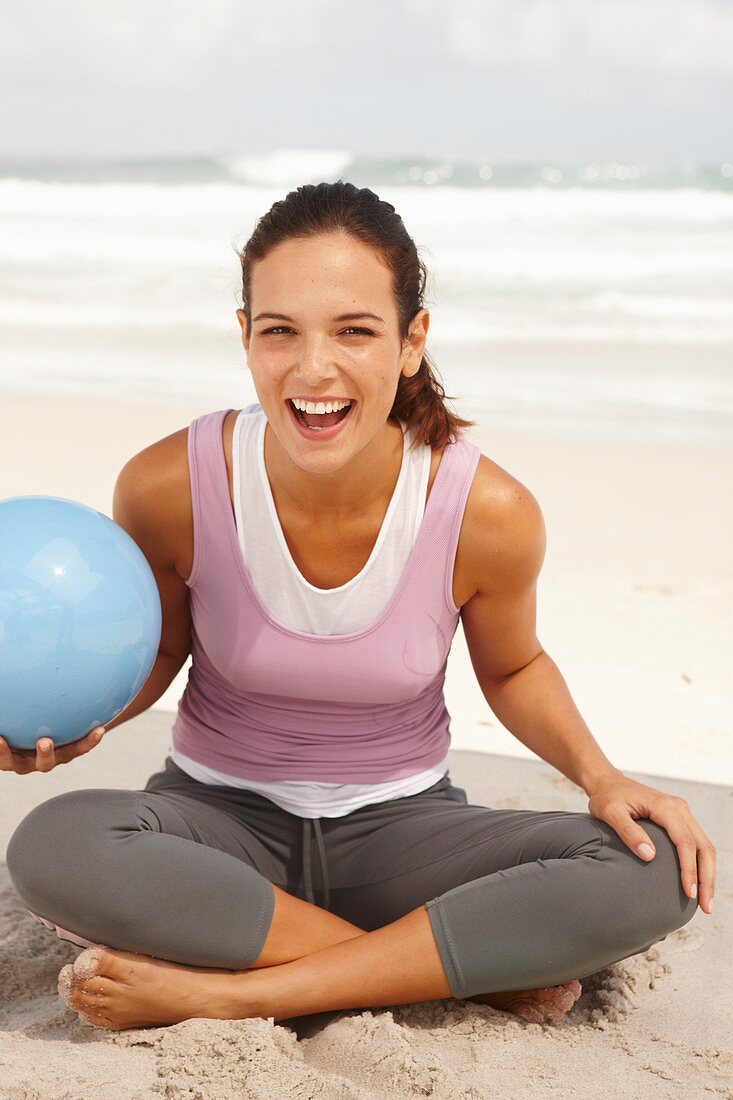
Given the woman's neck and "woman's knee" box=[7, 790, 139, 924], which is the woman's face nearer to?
the woman's neck

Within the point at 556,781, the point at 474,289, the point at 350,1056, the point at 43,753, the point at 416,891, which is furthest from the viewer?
the point at 474,289

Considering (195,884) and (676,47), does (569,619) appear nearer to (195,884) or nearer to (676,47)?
(195,884)

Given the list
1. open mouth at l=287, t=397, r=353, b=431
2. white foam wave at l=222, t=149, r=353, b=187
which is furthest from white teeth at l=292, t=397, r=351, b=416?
white foam wave at l=222, t=149, r=353, b=187

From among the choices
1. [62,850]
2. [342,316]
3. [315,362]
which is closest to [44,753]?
[62,850]

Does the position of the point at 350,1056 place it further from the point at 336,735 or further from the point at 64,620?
the point at 64,620

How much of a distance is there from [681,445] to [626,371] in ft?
7.20

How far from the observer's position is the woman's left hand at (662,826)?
2.17 meters

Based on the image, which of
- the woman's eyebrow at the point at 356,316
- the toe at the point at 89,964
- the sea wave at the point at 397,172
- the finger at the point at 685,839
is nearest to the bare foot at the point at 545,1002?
the finger at the point at 685,839

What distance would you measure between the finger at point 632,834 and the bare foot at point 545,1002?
31cm

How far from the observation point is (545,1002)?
2219 mm

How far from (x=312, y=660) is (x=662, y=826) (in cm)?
80

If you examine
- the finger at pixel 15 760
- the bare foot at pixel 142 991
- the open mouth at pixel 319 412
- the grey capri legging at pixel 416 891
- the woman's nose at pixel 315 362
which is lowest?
the bare foot at pixel 142 991

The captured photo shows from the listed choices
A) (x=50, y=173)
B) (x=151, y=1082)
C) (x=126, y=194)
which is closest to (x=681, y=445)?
(x=151, y=1082)

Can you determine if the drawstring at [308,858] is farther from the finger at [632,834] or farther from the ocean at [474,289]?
the ocean at [474,289]
